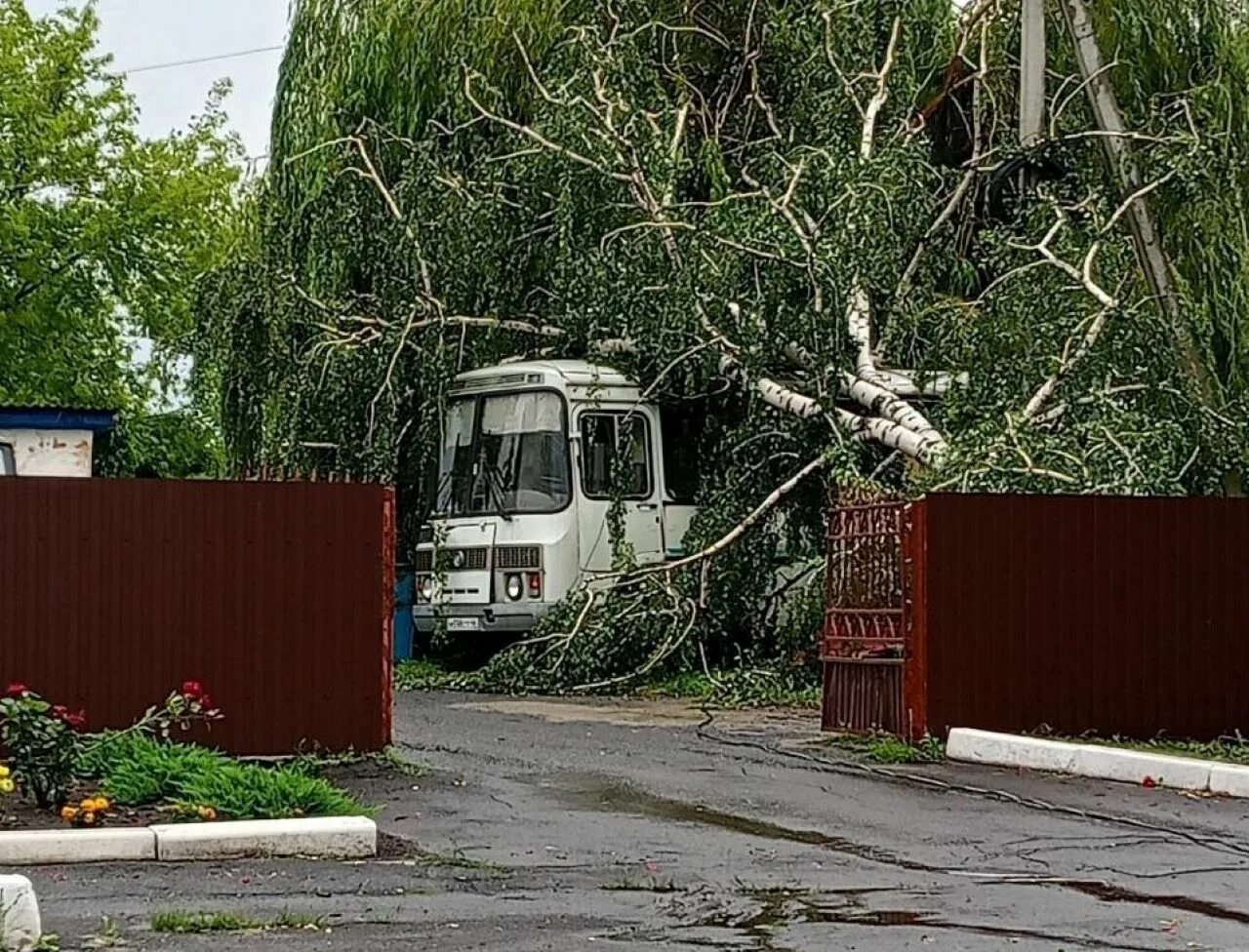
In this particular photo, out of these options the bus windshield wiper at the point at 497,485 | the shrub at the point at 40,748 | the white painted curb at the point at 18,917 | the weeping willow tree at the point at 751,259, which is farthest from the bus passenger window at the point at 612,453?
the white painted curb at the point at 18,917

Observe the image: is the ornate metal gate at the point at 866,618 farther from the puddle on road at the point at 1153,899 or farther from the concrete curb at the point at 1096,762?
the puddle on road at the point at 1153,899

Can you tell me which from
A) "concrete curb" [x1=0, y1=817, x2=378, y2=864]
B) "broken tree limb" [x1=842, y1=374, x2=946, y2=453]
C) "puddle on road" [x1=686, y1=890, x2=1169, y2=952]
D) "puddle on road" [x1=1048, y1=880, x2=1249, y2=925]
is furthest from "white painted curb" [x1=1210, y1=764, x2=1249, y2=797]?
"concrete curb" [x1=0, y1=817, x2=378, y2=864]

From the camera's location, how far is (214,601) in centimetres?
1253

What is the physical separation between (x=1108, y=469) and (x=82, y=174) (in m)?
25.4

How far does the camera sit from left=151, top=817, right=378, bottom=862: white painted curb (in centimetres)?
941

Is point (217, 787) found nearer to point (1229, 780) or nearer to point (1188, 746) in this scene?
point (1229, 780)

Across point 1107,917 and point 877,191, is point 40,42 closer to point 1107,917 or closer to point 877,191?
point 877,191

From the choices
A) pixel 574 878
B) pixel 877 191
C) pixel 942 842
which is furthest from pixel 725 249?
pixel 574 878

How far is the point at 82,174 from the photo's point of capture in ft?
120

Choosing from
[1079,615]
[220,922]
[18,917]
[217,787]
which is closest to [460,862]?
[217,787]

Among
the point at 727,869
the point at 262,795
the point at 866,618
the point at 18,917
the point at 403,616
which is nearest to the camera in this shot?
the point at 18,917

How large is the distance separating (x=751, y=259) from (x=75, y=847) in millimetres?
10141

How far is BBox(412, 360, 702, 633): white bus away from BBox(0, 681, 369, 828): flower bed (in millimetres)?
9094

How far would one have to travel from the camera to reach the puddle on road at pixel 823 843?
827 cm
